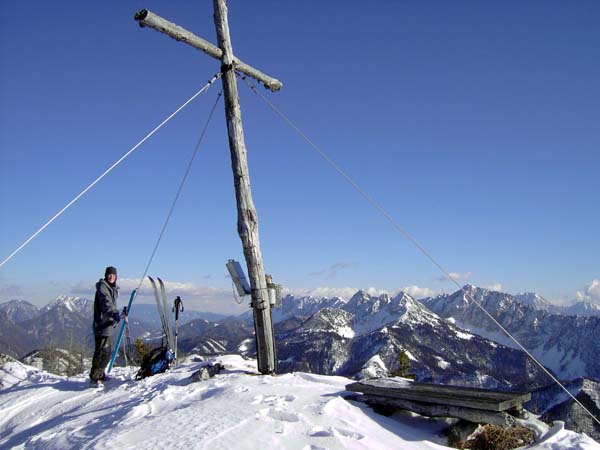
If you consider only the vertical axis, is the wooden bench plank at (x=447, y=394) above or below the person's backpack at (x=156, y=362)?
above

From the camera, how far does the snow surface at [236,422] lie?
6090mm

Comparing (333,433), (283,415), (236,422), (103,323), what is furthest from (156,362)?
(333,433)

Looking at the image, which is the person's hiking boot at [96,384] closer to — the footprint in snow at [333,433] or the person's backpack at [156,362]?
the person's backpack at [156,362]

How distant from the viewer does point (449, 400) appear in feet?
23.0

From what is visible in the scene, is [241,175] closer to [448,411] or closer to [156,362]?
[156,362]

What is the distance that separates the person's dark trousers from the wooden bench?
7.84 m

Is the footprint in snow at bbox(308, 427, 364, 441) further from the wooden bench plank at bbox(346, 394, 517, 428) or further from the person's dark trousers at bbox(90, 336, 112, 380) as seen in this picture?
the person's dark trousers at bbox(90, 336, 112, 380)

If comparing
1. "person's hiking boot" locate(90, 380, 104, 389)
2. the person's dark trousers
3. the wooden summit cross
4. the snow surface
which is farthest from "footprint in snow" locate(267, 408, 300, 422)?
the person's dark trousers

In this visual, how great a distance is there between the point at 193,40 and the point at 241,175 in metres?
3.65

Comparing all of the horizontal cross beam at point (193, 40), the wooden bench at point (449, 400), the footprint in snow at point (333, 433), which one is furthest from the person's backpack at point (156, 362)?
the horizontal cross beam at point (193, 40)

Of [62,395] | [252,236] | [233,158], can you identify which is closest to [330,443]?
[252,236]

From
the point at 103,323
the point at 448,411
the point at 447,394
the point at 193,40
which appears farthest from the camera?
the point at 103,323

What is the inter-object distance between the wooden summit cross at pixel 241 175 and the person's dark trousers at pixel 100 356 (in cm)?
463

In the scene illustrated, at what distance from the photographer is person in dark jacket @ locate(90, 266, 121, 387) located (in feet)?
41.0
